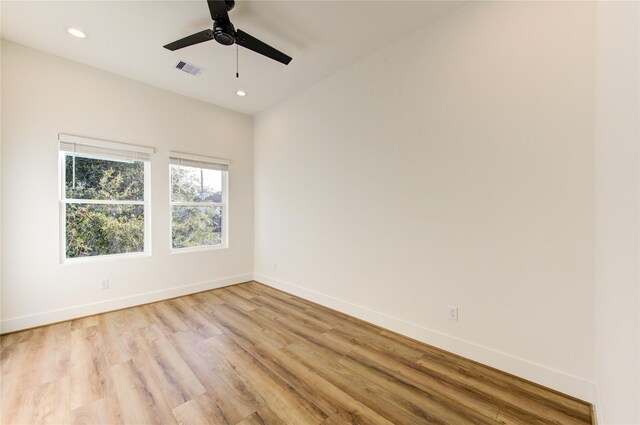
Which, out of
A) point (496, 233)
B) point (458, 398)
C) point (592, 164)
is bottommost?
point (458, 398)

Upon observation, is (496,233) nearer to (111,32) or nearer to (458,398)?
(458,398)

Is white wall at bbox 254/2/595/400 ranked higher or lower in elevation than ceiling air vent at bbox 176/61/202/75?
lower

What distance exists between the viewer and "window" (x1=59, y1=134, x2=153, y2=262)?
3.04m

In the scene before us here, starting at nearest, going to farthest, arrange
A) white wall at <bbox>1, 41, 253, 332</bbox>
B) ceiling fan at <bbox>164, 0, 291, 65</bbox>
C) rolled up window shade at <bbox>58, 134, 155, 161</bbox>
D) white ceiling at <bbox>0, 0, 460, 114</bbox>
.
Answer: ceiling fan at <bbox>164, 0, 291, 65</bbox> → white ceiling at <bbox>0, 0, 460, 114</bbox> → white wall at <bbox>1, 41, 253, 332</bbox> → rolled up window shade at <bbox>58, 134, 155, 161</bbox>

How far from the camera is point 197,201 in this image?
13.6 ft

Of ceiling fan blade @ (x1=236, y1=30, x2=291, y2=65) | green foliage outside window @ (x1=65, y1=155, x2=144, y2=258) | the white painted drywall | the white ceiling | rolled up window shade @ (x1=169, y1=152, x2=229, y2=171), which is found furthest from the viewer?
rolled up window shade @ (x1=169, y1=152, x2=229, y2=171)

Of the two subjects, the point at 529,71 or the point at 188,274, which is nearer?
the point at 529,71

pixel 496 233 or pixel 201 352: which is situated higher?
pixel 496 233

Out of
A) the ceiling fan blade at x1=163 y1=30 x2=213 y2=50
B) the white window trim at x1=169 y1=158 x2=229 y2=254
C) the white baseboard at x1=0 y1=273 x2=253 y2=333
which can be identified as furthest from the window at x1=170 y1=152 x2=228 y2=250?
the ceiling fan blade at x1=163 y1=30 x2=213 y2=50

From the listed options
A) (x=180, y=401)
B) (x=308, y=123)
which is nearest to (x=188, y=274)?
(x=180, y=401)

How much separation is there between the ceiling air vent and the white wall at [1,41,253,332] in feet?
2.53

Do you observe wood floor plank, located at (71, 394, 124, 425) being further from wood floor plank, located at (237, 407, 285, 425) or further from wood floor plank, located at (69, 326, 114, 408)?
wood floor plank, located at (237, 407, 285, 425)

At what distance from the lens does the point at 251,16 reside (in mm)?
2338

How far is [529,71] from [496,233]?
1.22 meters
